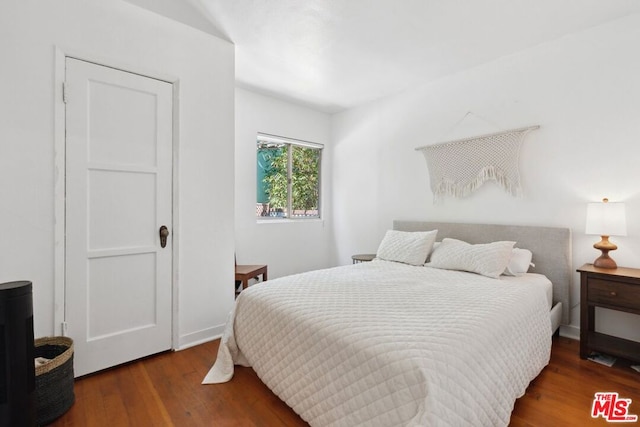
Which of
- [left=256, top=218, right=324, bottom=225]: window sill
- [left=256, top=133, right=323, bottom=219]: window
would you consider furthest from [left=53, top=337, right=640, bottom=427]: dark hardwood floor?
[left=256, top=133, right=323, bottom=219]: window

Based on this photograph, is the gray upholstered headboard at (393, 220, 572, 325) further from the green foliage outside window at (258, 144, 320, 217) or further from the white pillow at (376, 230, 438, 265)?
the green foliage outside window at (258, 144, 320, 217)

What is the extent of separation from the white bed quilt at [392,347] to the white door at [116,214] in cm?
73

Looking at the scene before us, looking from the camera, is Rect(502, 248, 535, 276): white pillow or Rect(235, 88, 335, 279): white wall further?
Rect(235, 88, 335, 279): white wall

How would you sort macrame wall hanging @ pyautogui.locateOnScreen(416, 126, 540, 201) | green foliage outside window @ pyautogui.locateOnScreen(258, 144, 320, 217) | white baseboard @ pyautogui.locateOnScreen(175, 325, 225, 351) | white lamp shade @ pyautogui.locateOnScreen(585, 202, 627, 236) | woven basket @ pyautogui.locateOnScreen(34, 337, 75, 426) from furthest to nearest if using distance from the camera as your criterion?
green foliage outside window @ pyautogui.locateOnScreen(258, 144, 320, 217) < macrame wall hanging @ pyautogui.locateOnScreen(416, 126, 540, 201) < white baseboard @ pyautogui.locateOnScreen(175, 325, 225, 351) < white lamp shade @ pyautogui.locateOnScreen(585, 202, 627, 236) < woven basket @ pyautogui.locateOnScreen(34, 337, 75, 426)

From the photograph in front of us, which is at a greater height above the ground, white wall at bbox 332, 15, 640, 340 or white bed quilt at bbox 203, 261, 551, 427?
white wall at bbox 332, 15, 640, 340

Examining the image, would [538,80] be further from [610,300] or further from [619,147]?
[610,300]

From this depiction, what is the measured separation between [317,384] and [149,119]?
2.13 meters

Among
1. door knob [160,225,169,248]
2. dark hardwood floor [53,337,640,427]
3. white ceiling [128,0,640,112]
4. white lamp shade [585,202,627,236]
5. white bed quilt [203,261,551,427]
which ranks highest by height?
white ceiling [128,0,640,112]

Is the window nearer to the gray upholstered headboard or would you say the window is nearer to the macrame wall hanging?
the macrame wall hanging

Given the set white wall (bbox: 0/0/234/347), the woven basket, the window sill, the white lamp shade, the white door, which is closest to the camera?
the woven basket

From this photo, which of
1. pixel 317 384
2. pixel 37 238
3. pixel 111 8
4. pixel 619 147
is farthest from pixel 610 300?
pixel 111 8

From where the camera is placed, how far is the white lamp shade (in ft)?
6.97

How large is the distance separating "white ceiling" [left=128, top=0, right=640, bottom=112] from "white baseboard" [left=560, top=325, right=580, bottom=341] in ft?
8.00

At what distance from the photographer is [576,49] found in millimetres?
2457
